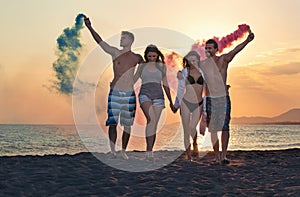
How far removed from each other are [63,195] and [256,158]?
5253 millimetres

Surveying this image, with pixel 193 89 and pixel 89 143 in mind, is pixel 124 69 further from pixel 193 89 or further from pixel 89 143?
pixel 89 143

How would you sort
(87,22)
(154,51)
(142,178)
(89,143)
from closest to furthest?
(142,178)
(154,51)
(87,22)
(89,143)

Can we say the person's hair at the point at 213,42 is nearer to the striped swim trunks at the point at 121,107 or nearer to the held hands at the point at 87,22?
the striped swim trunks at the point at 121,107

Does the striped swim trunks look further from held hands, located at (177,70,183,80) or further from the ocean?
the ocean

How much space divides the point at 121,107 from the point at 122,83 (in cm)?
42

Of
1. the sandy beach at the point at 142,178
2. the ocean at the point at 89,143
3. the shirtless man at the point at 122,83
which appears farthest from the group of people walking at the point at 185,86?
the ocean at the point at 89,143

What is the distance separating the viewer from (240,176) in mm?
6848

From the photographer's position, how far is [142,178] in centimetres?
643

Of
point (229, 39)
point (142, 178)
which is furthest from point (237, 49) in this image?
point (142, 178)

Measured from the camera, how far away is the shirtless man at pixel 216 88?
7820 mm

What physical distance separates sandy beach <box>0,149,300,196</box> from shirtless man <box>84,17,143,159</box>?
78 cm

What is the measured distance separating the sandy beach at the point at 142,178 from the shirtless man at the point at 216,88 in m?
0.78

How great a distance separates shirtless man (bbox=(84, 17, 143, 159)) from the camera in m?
7.82

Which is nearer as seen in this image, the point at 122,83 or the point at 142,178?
the point at 142,178
